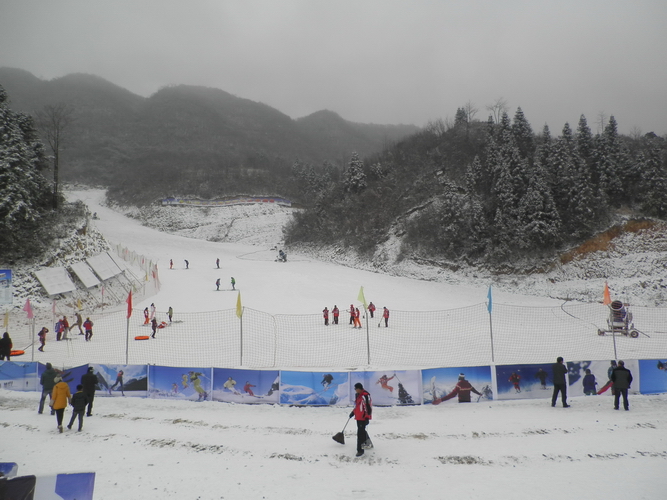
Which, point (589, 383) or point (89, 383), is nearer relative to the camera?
point (89, 383)

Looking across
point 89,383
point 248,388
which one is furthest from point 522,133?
point 89,383

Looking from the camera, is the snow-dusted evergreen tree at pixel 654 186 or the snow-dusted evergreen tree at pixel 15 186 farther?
the snow-dusted evergreen tree at pixel 654 186

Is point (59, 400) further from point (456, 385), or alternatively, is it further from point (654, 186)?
point (654, 186)

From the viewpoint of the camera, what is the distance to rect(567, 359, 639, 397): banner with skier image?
11391 mm

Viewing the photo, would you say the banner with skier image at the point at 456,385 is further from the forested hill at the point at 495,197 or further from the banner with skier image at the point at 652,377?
the forested hill at the point at 495,197

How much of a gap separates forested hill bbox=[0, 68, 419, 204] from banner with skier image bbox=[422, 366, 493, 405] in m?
76.6

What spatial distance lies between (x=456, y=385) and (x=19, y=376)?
593 inches

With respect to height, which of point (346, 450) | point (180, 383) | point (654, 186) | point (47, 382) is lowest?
point (346, 450)

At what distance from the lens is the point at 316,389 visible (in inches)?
435

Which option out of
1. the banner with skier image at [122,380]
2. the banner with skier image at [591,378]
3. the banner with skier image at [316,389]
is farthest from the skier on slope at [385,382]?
the banner with skier image at [122,380]

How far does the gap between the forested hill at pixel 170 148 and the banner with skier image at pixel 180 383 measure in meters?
72.8

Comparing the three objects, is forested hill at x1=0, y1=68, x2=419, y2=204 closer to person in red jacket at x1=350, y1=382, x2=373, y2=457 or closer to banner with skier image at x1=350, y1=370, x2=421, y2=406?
banner with skier image at x1=350, y1=370, x2=421, y2=406

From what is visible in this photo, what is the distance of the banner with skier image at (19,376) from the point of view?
41.3 ft

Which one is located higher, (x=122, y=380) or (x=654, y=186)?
(x=654, y=186)
